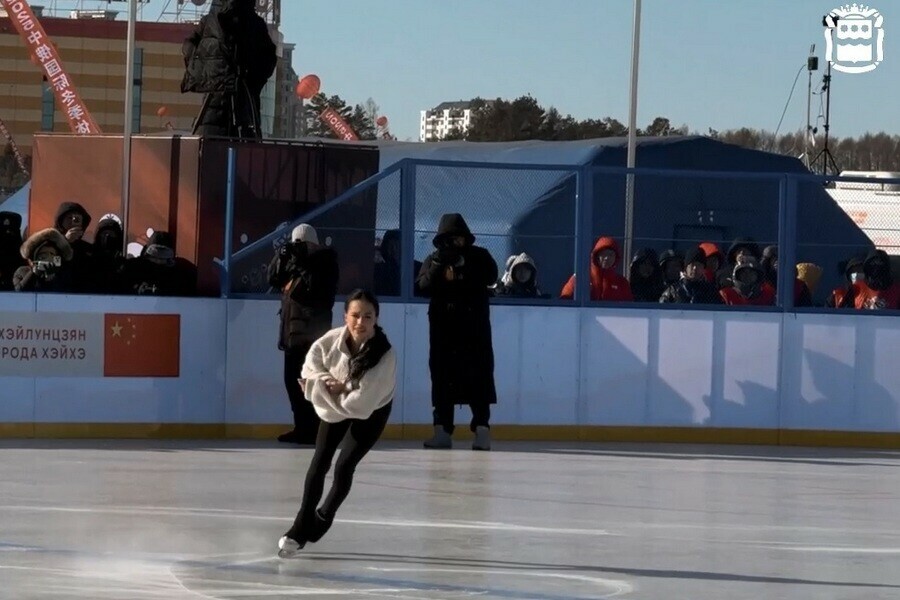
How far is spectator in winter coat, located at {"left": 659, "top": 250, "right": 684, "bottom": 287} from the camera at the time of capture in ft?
52.7

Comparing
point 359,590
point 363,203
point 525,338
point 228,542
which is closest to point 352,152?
point 363,203

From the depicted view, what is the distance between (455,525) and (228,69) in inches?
297

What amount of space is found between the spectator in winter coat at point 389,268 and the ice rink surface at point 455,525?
142 centimetres

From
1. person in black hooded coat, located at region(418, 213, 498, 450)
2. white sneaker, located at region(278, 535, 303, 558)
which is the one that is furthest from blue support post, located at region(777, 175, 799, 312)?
white sneaker, located at region(278, 535, 303, 558)

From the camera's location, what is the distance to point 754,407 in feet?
53.2

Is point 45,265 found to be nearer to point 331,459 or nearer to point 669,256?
point 669,256

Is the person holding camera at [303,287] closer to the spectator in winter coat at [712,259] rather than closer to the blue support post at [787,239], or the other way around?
the spectator in winter coat at [712,259]

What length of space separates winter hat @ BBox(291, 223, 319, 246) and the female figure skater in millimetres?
5373

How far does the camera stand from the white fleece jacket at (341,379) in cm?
877

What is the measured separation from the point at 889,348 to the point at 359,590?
9.45 metres

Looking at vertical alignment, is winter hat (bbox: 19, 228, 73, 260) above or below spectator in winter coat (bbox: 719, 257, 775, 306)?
above

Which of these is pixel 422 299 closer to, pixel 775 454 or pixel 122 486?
pixel 775 454

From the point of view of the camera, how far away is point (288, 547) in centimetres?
867

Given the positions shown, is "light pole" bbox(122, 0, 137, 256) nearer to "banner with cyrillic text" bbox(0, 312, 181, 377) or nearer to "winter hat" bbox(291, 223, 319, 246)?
"banner with cyrillic text" bbox(0, 312, 181, 377)
